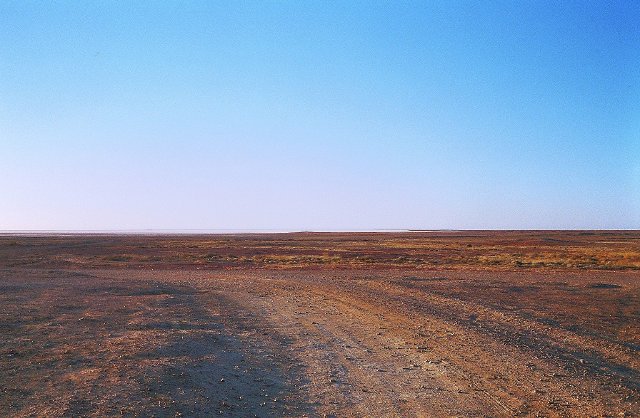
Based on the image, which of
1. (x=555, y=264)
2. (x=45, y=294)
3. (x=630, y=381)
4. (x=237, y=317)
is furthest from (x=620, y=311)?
(x=555, y=264)

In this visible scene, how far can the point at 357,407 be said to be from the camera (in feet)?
25.2

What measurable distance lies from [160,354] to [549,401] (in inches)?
296

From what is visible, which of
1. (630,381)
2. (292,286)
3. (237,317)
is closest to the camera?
(630,381)

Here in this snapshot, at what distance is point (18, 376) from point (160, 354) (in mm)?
2614

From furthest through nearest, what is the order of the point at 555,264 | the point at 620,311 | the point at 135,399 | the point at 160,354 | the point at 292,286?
the point at 555,264 < the point at 292,286 < the point at 620,311 < the point at 160,354 < the point at 135,399

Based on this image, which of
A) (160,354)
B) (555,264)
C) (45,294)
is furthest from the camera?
(555,264)

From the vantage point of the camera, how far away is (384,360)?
34.5 feet

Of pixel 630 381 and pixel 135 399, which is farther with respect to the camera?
pixel 630 381

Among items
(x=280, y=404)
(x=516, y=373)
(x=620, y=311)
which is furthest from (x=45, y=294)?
(x=620, y=311)

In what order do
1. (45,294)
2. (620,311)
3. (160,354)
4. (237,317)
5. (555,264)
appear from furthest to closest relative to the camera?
(555,264), (45,294), (620,311), (237,317), (160,354)

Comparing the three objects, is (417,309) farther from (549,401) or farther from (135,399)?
(135,399)

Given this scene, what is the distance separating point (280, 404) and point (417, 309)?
1026 centimetres

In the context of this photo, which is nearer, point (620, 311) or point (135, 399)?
point (135, 399)

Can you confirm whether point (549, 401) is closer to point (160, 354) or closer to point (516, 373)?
point (516, 373)
